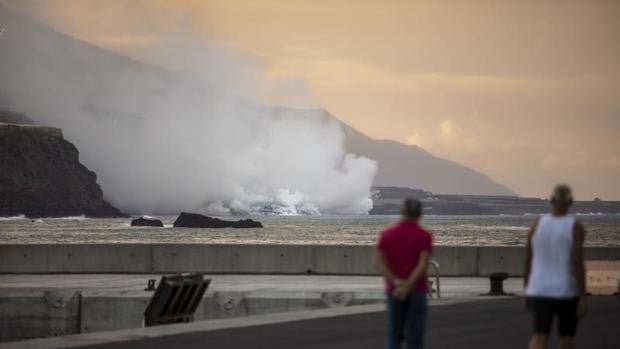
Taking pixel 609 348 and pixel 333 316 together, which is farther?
pixel 333 316

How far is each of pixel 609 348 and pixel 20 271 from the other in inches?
758

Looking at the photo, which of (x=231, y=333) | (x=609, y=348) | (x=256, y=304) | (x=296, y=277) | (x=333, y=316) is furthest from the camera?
(x=296, y=277)

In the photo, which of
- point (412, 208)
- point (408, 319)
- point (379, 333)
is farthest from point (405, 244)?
point (379, 333)

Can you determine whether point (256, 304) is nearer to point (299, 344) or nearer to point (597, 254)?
point (299, 344)

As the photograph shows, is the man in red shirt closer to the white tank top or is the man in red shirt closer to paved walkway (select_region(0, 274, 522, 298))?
the white tank top

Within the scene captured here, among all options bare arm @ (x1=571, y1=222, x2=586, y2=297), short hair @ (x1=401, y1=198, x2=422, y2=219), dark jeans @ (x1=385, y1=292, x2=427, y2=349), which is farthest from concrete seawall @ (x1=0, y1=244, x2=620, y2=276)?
bare arm @ (x1=571, y1=222, x2=586, y2=297)

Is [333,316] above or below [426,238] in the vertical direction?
below

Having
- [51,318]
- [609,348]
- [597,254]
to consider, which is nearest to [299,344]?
[609,348]

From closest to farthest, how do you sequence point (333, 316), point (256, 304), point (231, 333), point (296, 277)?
point (231, 333) < point (333, 316) < point (256, 304) < point (296, 277)

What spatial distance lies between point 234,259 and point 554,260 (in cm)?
2129

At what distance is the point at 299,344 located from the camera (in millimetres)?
17656

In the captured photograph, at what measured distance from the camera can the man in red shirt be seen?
13.0 m

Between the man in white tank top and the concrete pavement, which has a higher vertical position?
the man in white tank top

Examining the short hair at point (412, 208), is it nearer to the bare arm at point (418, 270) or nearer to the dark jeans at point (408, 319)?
the bare arm at point (418, 270)
